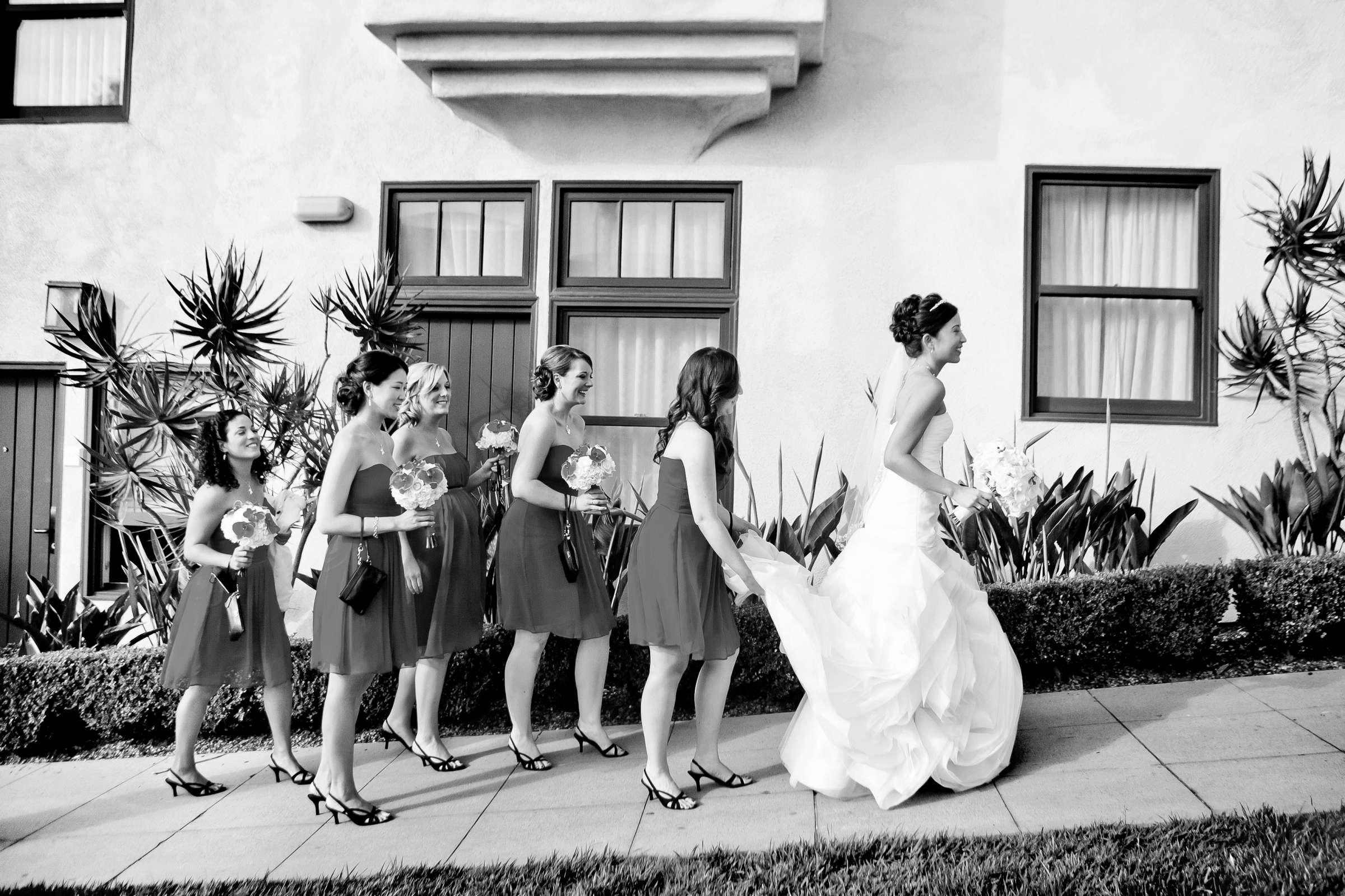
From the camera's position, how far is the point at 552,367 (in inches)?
181

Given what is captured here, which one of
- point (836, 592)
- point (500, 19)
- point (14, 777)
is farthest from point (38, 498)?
point (836, 592)

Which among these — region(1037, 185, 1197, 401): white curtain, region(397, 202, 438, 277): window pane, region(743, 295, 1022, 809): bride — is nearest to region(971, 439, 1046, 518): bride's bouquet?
region(743, 295, 1022, 809): bride

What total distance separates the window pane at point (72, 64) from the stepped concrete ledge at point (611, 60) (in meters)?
2.62

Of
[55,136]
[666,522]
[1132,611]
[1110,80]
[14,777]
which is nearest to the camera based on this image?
[666,522]

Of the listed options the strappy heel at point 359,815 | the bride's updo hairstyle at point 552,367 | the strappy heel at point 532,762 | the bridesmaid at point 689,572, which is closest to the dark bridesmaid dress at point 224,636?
the strappy heel at point 359,815

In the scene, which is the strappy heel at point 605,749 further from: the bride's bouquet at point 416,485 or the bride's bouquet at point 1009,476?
the bride's bouquet at point 1009,476

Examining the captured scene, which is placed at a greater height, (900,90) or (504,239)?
(900,90)

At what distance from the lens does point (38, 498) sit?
775 cm

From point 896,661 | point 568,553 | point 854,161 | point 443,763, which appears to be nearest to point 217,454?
point 568,553

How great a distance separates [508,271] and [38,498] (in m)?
4.16

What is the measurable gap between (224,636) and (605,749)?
6.03ft

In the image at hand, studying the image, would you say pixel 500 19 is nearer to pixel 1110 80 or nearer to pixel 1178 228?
pixel 1110 80

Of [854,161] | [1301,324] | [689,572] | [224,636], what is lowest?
[224,636]

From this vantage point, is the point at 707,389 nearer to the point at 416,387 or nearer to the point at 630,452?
the point at 416,387
